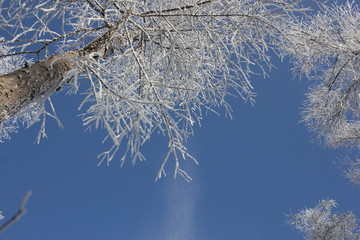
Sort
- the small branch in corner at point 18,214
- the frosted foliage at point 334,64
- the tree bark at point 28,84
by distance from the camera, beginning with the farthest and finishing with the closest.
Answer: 1. the frosted foliage at point 334,64
2. the tree bark at point 28,84
3. the small branch in corner at point 18,214

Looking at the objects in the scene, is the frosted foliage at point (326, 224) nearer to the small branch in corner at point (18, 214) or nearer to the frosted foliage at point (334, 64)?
the frosted foliage at point (334, 64)

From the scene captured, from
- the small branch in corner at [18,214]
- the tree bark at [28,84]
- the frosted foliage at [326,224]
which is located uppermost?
the frosted foliage at [326,224]

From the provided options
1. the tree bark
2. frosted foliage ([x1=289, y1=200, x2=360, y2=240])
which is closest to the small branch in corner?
the tree bark

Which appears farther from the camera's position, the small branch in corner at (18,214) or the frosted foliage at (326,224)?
the frosted foliage at (326,224)

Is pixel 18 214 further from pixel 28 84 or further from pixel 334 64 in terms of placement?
pixel 334 64

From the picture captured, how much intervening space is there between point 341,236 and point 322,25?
567 centimetres

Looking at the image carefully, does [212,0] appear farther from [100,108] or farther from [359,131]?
[359,131]

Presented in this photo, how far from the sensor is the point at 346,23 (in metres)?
5.11

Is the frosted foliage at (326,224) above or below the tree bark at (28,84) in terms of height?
above

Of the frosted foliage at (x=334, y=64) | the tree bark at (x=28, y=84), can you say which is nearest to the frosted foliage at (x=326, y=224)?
the frosted foliage at (x=334, y=64)

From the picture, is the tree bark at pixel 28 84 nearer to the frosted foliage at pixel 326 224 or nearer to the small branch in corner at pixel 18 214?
the small branch in corner at pixel 18 214

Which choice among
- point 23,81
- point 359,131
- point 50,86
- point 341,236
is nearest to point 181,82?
point 50,86

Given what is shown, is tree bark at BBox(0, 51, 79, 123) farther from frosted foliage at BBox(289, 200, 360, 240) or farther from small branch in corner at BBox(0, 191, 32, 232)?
frosted foliage at BBox(289, 200, 360, 240)

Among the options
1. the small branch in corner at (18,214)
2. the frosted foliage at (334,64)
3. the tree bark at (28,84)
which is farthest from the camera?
the frosted foliage at (334,64)
